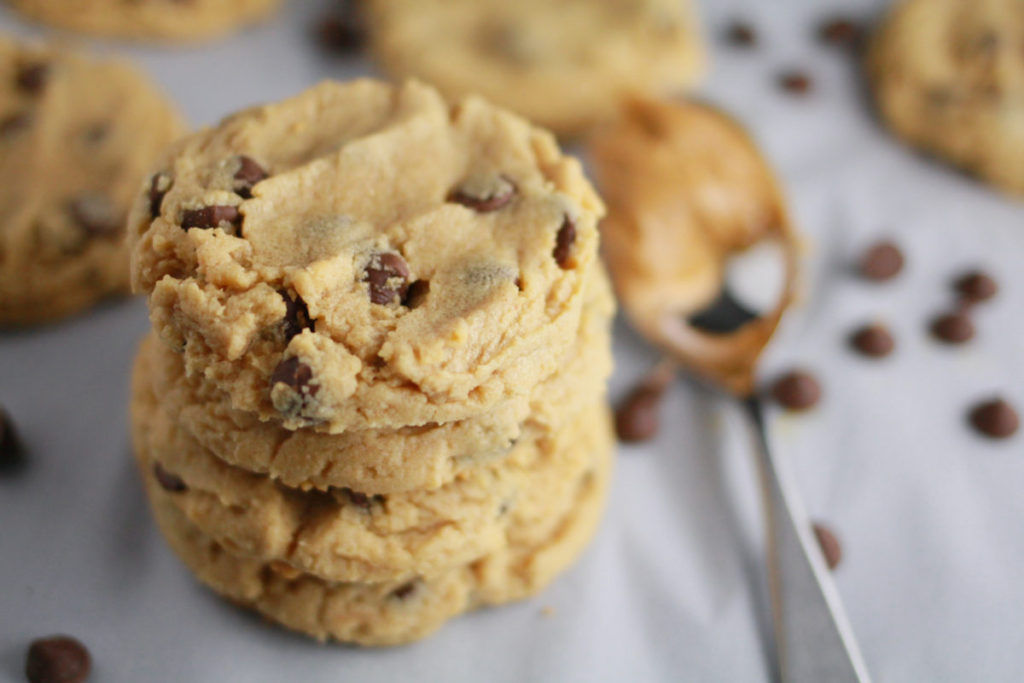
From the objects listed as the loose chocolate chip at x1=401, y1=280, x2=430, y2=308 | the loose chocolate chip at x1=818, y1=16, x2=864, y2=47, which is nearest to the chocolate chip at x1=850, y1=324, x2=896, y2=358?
the loose chocolate chip at x1=818, y1=16, x2=864, y2=47

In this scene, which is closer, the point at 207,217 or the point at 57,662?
the point at 207,217

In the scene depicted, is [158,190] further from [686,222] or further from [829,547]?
[829,547]

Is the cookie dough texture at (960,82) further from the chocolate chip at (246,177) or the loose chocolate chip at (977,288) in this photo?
the chocolate chip at (246,177)

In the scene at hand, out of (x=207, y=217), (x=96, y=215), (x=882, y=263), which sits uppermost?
(x=207, y=217)

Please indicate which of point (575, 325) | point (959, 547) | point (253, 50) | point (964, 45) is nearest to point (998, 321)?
point (959, 547)

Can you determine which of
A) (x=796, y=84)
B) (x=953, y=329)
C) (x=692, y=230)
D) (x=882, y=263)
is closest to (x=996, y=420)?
(x=953, y=329)

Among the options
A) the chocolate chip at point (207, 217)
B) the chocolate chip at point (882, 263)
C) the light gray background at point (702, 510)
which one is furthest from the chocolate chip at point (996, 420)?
the chocolate chip at point (207, 217)
